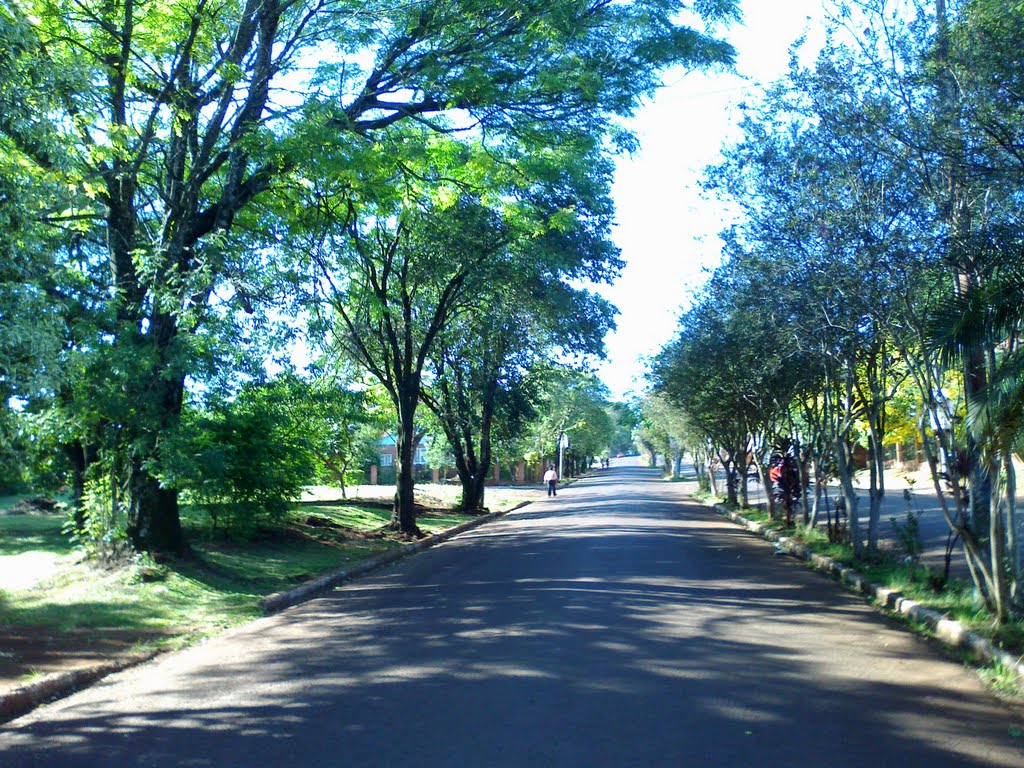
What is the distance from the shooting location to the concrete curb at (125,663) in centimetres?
740

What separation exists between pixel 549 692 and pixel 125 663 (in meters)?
4.25

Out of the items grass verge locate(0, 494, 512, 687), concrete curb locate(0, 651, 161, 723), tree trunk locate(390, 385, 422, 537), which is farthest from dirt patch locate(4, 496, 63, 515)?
concrete curb locate(0, 651, 161, 723)

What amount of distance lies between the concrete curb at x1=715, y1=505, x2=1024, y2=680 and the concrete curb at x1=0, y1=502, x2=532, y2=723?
7589mm

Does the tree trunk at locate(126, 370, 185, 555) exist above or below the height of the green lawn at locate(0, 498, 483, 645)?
above

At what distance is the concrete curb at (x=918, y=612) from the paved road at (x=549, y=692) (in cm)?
36

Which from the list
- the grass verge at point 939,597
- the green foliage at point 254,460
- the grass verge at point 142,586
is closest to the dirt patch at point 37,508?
the grass verge at point 142,586

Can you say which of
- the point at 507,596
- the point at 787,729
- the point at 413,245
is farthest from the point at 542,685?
the point at 413,245

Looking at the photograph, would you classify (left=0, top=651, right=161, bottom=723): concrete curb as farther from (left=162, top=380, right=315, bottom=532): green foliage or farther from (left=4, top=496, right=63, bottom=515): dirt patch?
(left=4, top=496, right=63, bottom=515): dirt patch

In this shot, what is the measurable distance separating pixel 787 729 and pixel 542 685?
1.94 meters

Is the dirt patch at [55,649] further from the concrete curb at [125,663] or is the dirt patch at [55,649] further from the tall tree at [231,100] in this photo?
the tall tree at [231,100]

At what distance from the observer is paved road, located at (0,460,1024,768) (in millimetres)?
5918

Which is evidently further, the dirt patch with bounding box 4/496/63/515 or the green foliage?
the dirt patch with bounding box 4/496/63/515

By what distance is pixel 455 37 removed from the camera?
45.9 feet

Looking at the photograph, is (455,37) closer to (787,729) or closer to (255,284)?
(255,284)
